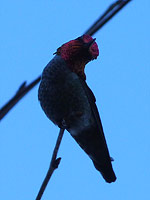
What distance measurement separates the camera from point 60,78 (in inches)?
121

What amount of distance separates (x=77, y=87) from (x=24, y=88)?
2010 mm

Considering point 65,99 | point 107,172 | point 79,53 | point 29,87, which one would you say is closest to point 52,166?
point 29,87

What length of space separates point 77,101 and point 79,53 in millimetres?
581

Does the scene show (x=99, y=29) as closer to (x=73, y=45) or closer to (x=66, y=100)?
(x=66, y=100)

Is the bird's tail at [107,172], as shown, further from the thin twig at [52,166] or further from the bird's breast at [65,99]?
the thin twig at [52,166]

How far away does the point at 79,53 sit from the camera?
3393 mm

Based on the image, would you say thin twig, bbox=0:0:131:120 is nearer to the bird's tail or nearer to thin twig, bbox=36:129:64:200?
thin twig, bbox=36:129:64:200

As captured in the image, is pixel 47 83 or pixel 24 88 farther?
pixel 47 83

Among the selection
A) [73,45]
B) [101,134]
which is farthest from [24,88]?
[73,45]

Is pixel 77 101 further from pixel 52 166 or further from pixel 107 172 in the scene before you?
pixel 52 166

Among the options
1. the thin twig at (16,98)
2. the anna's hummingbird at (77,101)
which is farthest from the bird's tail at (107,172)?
the thin twig at (16,98)

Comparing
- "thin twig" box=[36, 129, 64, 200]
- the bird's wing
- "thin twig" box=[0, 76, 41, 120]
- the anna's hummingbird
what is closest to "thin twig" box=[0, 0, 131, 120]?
"thin twig" box=[0, 76, 41, 120]

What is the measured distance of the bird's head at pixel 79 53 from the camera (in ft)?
10.7

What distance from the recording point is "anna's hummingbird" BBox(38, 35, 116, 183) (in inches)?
119
